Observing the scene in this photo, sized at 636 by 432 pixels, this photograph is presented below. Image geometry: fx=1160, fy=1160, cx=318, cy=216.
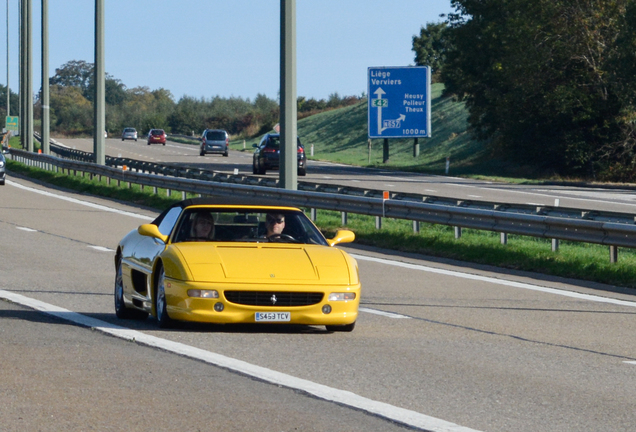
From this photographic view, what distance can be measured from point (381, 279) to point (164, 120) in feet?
467

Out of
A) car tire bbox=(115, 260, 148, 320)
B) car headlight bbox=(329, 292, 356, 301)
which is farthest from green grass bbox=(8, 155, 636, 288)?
car tire bbox=(115, 260, 148, 320)

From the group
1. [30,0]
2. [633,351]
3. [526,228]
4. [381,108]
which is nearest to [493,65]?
[381,108]

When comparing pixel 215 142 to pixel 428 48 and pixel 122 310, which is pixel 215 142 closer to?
pixel 428 48

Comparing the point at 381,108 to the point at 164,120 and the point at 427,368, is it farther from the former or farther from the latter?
the point at 164,120

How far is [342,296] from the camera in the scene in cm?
1003

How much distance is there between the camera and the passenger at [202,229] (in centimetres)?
1070

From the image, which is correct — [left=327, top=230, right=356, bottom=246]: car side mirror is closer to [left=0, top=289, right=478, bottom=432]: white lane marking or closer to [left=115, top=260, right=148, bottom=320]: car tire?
[left=115, top=260, right=148, bottom=320]: car tire

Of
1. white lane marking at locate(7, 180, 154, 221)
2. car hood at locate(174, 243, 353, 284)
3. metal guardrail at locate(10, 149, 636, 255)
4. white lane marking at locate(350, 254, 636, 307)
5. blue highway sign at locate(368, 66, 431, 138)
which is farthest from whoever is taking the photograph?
blue highway sign at locate(368, 66, 431, 138)

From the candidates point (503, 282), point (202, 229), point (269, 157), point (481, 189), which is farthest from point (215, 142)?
point (202, 229)

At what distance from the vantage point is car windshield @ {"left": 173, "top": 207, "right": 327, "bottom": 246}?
35.2ft

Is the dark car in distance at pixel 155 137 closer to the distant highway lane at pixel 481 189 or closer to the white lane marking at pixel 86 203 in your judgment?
the distant highway lane at pixel 481 189

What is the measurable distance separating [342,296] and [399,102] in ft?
112

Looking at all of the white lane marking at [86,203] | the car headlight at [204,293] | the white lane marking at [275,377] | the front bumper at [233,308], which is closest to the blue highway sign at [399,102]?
the white lane marking at [86,203]

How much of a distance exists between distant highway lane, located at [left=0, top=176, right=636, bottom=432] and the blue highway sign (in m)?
27.4
